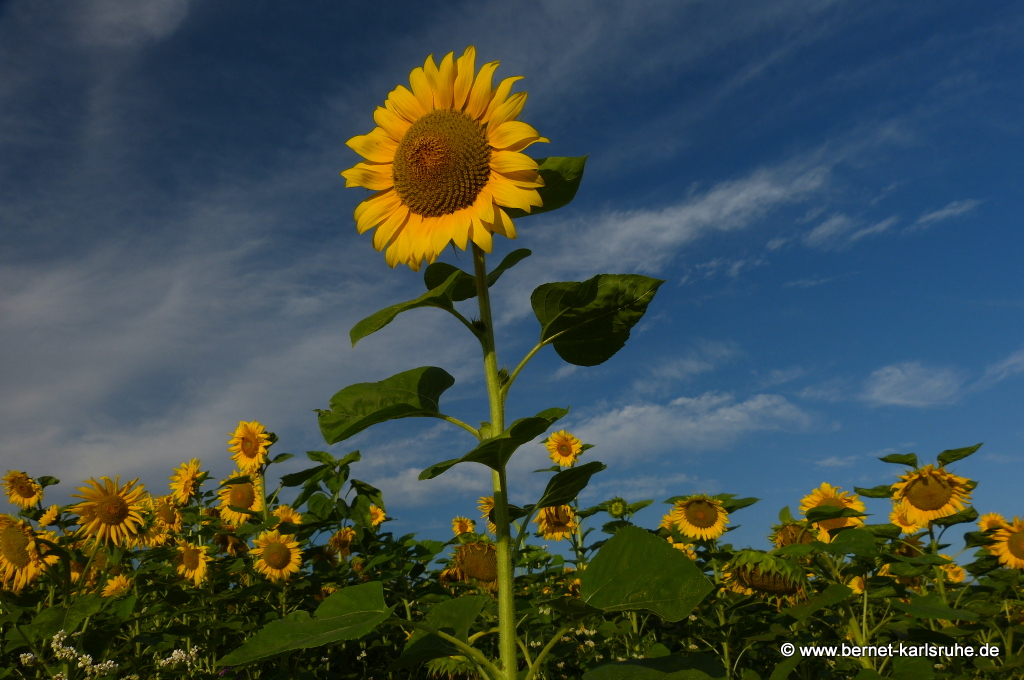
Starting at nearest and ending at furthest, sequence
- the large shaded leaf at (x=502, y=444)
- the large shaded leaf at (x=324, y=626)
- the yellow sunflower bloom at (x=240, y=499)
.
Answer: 1. the large shaded leaf at (x=324, y=626)
2. the large shaded leaf at (x=502, y=444)
3. the yellow sunflower bloom at (x=240, y=499)

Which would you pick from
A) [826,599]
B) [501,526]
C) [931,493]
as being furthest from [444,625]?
[931,493]

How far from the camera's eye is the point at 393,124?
2424mm

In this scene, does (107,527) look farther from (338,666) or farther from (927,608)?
(927,608)

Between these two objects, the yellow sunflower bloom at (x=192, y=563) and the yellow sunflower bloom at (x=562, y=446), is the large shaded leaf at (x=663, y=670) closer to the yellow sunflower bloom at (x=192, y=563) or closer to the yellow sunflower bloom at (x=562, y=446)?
the yellow sunflower bloom at (x=192, y=563)

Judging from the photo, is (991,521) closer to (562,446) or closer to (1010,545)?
(1010,545)

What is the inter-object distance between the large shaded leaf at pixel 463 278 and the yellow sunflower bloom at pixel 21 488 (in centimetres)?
614

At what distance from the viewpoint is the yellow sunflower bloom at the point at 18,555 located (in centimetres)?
459

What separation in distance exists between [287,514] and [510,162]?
5008mm

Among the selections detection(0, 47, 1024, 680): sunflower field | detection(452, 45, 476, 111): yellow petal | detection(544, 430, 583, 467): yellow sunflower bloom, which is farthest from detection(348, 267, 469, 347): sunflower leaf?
detection(544, 430, 583, 467): yellow sunflower bloom

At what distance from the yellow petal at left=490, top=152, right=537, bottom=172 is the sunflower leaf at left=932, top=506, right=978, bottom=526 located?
4532 mm

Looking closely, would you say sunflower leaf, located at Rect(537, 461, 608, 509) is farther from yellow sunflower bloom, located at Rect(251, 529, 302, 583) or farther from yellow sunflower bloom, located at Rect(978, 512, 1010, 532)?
yellow sunflower bloom, located at Rect(978, 512, 1010, 532)

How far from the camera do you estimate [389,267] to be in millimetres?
2342

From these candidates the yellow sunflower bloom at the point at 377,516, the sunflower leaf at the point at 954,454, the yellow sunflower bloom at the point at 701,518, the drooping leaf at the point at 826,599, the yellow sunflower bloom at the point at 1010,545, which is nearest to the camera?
the drooping leaf at the point at 826,599

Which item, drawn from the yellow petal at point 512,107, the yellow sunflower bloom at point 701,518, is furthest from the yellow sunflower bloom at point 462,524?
the yellow petal at point 512,107
